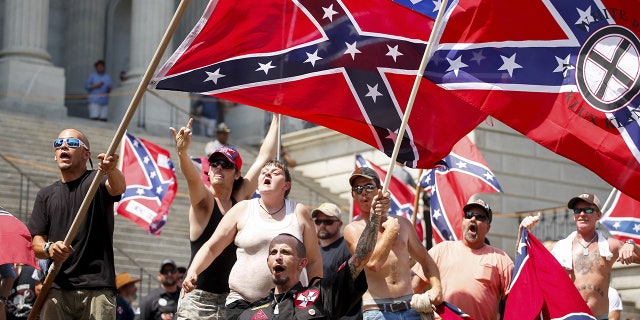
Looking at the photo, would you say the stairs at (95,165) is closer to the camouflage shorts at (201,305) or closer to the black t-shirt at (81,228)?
the camouflage shorts at (201,305)

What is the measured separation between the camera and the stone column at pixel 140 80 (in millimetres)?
31250

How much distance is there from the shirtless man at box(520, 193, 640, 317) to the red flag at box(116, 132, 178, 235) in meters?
6.62

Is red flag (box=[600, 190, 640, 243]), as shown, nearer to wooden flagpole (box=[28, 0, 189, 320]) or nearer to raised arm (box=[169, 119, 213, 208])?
raised arm (box=[169, 119, 213, 208])

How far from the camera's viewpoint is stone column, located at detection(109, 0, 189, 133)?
31250mm

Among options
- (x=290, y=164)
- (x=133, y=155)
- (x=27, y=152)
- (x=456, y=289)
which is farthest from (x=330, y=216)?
(x=290, y=164)

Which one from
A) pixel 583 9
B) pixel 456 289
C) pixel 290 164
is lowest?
pixel 456 289

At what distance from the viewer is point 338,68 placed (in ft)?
36.5

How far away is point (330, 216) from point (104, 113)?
62.8 ft

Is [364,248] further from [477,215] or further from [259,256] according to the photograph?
[477,215]

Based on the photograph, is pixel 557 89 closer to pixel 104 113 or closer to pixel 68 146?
pixel 68 146

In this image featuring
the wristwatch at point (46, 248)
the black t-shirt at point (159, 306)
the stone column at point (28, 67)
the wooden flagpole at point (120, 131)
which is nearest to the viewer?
the wooden flagpole at point (120, 131)

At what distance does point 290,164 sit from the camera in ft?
95.0

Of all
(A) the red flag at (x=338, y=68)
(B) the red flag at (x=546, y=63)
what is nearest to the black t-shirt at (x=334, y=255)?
(A) the red flag at (x=338, y=68)

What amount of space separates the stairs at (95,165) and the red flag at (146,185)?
1.54m
